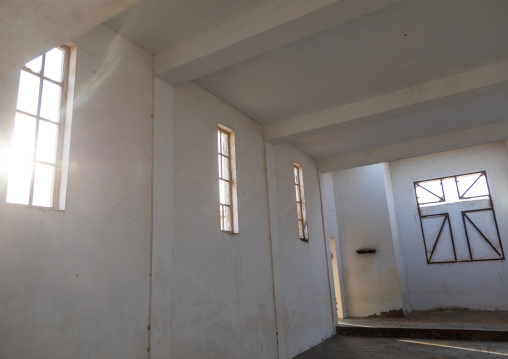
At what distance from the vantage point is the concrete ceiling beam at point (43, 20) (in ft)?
6.15

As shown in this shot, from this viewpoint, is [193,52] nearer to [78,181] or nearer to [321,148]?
[78,181]

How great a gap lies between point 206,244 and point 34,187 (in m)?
2.45

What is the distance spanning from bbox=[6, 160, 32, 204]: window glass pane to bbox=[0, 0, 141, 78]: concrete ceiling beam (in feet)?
4.35

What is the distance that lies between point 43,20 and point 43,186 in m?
1.92

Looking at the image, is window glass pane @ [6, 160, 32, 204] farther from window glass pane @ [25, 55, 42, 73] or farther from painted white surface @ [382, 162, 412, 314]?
painted white surface @ [382, 162, 412, 314]

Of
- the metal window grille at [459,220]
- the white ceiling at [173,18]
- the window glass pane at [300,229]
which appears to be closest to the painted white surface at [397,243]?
the metal window grille at [459,220]

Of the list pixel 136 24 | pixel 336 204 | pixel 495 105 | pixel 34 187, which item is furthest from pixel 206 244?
pixel 336 204

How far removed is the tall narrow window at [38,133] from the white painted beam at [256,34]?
1.35m

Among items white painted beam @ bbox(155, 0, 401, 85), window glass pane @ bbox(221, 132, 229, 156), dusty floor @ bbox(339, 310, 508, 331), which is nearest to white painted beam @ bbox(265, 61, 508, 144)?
window glass pane @ bbox(221, 132, 229, 156)

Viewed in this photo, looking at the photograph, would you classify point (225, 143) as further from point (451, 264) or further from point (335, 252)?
point (451, 264)

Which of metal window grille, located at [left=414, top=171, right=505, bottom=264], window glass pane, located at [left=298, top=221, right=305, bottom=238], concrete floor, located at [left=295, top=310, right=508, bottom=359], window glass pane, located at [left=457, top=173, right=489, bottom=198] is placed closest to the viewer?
concrete floor, located at [left=295, top=310, right=508, bottom=359]

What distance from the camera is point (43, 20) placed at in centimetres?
197

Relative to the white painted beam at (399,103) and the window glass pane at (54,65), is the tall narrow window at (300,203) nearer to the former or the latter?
the white painted beam at (399,103)

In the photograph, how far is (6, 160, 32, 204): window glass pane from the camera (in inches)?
126
